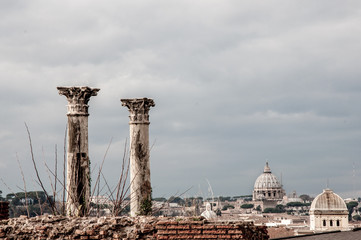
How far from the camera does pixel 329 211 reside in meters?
84.0

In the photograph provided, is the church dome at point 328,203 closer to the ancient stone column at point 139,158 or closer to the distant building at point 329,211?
the distant building at point 329,211

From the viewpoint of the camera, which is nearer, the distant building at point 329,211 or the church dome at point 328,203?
the distant building at point 329,211

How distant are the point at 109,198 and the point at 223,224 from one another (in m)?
4.99

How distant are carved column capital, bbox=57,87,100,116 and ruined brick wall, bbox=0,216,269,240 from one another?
5.20 m

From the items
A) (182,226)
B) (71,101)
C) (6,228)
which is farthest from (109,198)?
(182,226)

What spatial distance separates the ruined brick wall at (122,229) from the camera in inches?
382

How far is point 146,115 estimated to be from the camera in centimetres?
1769

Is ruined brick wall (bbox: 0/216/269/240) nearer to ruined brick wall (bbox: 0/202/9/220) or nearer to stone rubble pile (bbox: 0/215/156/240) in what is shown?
stone rubble pile (bbox: 0/215/156/240)

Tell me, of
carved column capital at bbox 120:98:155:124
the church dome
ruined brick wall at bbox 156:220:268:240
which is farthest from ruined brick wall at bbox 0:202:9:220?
the church dome

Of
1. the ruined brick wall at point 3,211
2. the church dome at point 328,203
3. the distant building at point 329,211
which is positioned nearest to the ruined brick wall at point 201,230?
the ruined brick wall at point 3,211

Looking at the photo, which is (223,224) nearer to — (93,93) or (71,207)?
(71,207)

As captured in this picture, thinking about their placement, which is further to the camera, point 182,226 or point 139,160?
point 139,160

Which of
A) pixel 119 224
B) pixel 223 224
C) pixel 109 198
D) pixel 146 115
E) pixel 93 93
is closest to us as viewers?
pixel 223 224

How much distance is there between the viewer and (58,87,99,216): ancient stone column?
15.3 metres
